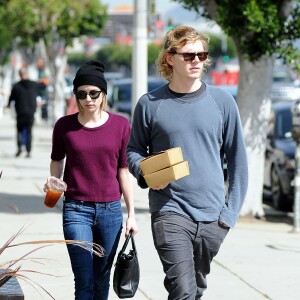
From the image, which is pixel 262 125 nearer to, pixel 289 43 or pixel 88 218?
pixel 289 43

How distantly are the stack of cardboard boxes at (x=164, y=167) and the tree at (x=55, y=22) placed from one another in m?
23.7

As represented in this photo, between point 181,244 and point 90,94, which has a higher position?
point 90,94

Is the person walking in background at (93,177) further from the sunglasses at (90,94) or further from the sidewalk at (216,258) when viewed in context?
the sidewalk at (216,258)

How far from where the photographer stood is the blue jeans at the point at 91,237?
19.0ft

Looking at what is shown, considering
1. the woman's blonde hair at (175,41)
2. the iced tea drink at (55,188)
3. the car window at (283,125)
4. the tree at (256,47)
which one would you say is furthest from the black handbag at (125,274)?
the car window at (283,125)

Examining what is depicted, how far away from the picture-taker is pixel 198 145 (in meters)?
5.36

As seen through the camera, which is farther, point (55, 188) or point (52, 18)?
point (52, 18)

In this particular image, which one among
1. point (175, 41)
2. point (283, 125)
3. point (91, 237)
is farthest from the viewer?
point (283, 125)

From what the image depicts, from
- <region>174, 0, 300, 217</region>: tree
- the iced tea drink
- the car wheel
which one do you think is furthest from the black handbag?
the car wheel

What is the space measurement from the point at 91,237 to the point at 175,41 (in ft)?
3.94

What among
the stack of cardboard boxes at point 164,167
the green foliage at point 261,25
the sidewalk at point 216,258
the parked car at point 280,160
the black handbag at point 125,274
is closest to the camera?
the stack of cardboard boxes at point 164,167

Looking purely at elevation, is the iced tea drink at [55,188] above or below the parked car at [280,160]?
above

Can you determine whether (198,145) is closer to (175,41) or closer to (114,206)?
(175,41)

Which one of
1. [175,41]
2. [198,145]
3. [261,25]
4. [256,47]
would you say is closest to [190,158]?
[198,145]
